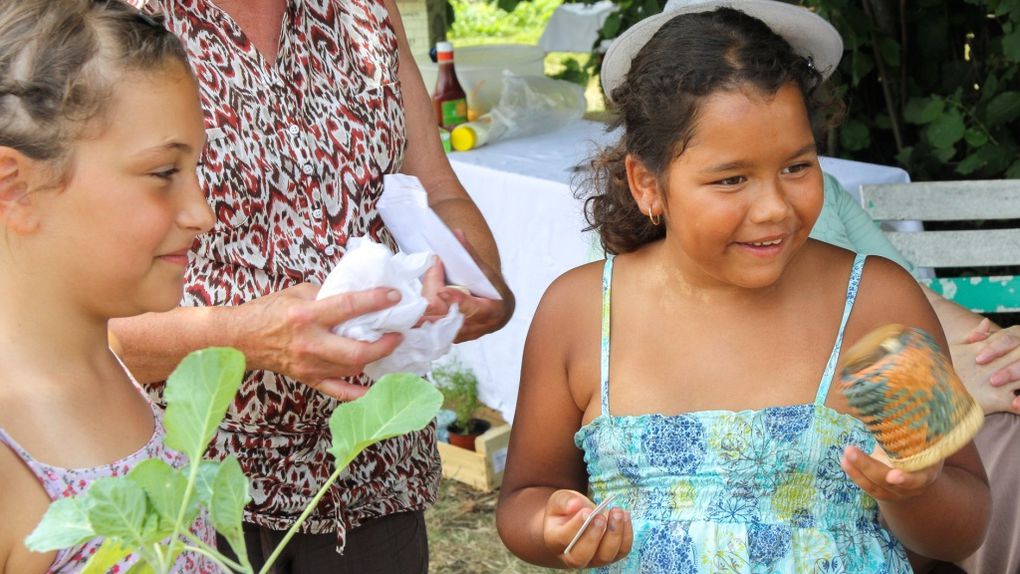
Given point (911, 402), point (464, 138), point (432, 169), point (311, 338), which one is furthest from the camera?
point (464, 138)

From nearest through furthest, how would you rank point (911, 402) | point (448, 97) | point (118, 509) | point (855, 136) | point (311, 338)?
point (118, 509)
point (911, 402)
point (311, 338)
point (448, 97)
point (855, 136)

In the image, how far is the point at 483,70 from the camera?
434 cm

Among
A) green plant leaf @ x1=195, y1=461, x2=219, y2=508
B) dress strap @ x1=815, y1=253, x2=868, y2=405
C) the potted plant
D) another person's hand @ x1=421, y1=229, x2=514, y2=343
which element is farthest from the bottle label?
green plant leaf @ x1=195, y1=461, x2=219, y2=508

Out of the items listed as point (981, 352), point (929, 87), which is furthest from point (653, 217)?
point (929, 87)

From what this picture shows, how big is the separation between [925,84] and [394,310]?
13.2 ft

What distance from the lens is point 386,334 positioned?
1.44m

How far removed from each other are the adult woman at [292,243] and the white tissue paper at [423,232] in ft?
0.15

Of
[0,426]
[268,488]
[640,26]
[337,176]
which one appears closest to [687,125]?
[640,26]

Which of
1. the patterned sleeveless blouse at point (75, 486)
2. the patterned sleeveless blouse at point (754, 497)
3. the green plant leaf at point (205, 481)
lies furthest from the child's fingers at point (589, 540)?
the green plant leaf at point (205, 481)

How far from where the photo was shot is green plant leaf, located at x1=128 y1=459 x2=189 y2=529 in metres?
0.79

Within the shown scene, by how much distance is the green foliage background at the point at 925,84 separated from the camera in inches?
167

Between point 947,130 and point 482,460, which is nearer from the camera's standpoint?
point 482,460

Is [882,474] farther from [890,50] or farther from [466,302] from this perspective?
[890,50]

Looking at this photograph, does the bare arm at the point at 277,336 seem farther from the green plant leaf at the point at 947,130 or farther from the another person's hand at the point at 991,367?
the green plant leaf at the point at 947,130
